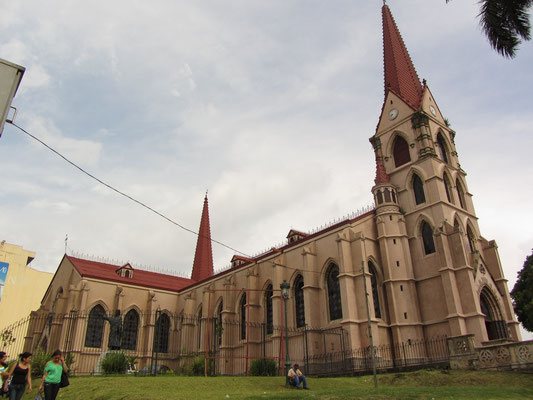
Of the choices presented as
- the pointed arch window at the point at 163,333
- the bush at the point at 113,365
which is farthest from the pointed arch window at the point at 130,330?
the bush at the point at 113,365

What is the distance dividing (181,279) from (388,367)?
1174 inches

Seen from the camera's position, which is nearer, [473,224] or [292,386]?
[292,386]

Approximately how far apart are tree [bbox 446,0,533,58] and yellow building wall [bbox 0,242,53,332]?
54385mm

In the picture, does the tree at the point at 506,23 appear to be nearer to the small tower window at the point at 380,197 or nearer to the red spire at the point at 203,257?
the small tower window at the point at 380,197

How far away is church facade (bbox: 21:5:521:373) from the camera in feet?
87.2

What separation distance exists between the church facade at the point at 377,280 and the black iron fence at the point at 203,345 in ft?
0.54

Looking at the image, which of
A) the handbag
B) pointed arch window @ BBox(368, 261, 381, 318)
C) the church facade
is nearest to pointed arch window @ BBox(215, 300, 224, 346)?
the church facade

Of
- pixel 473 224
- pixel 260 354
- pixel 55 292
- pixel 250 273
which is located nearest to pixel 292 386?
pixel 260 354

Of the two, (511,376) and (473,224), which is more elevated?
(473,224)

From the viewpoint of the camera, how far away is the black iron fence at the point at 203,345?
25.1 meters

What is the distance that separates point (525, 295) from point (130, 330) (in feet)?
108

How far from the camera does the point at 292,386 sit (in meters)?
17.0

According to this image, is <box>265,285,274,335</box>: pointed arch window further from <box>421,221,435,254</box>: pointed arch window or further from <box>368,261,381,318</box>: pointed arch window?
<box>421,221,435,254</box>: pointed arch window

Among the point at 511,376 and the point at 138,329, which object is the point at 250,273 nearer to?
the point at 138,329
